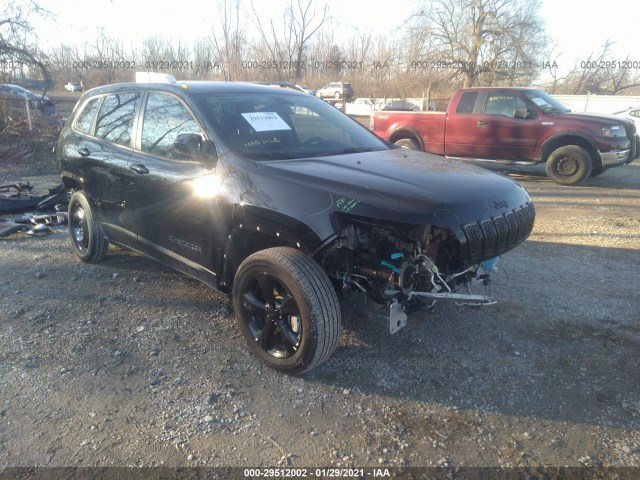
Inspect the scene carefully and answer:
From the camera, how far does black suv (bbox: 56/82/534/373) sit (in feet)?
9.28

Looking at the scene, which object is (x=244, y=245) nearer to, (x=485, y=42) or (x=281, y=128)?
(x=281, y=128)

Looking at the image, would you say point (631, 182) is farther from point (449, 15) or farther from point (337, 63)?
point (337, 63)

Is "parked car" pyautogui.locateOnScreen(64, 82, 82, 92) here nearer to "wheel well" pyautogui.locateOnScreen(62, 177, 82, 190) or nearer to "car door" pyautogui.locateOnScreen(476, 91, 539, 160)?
"car door" pyautogui.locateOnScreen(476, 91, 539, 160)

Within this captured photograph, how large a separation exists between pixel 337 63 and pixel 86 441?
1826 inches

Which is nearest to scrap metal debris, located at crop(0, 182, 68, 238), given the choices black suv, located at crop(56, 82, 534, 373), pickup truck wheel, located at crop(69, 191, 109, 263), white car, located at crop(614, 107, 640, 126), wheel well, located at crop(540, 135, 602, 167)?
pickup truck wheel, located at crop(69, 191, 109, 263)

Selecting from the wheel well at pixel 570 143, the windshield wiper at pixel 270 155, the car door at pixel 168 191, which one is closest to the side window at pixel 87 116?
the car door at pixel 168 191

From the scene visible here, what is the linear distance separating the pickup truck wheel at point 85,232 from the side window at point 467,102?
8400 mm

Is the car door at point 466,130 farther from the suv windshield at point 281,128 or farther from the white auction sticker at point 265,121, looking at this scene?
the white auction sticker at point 265,121

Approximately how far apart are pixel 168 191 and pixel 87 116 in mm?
1971

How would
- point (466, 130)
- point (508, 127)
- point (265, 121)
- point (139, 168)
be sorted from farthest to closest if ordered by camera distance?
1. point (466, 130)
2. point (508, 127)
3. point (139, 168)
4. point (265, 121)

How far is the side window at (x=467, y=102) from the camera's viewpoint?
1061cm

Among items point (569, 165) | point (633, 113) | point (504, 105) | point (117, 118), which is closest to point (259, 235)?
point (117, 118)

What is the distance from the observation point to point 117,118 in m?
4.43

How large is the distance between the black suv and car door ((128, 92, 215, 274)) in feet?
0.04
